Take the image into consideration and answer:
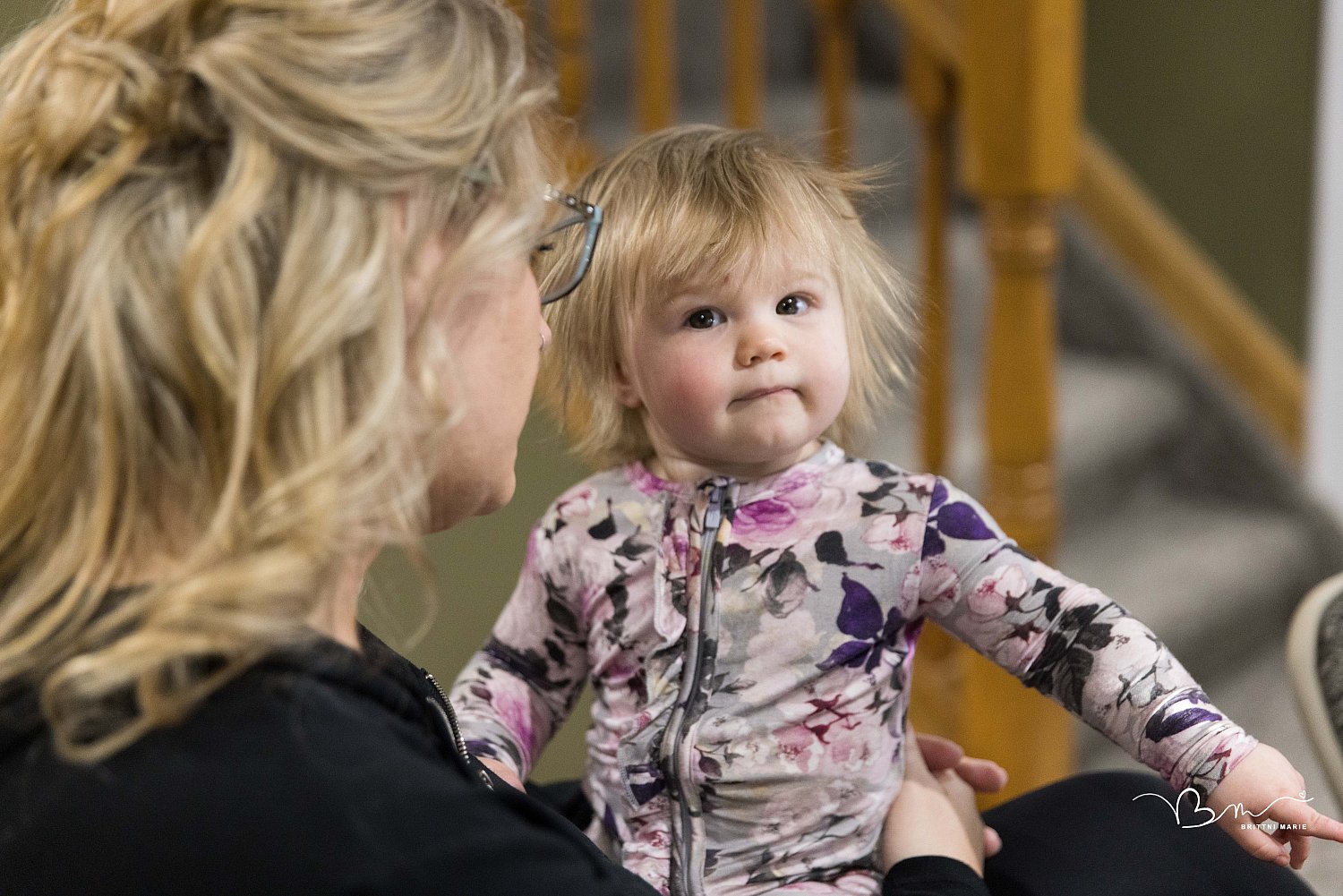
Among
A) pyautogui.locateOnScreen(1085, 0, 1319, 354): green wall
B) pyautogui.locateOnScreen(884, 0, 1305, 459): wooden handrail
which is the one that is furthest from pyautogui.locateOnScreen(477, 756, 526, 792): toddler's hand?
pyautogui.locateOnScreen(1085, 0, 1319, 354): green wall

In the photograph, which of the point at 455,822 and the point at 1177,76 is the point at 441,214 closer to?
the point at 455,822

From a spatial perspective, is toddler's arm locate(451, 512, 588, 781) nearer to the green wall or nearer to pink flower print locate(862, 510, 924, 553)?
pink flower print locate(862, 510, 924, 553)

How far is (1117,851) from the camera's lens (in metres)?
1.01

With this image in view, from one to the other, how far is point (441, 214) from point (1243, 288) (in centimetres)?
276

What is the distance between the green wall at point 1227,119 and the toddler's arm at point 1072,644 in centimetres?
230

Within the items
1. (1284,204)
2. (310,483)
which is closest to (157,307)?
(310,483)

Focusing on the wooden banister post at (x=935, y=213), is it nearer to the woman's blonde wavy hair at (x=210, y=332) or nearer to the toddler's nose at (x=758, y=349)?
the toddler's nose at (x=758, y=349)

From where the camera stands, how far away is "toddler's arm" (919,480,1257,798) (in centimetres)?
90

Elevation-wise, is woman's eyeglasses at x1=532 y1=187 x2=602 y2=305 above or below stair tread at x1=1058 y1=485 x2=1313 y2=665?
above

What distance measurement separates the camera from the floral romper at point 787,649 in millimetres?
995

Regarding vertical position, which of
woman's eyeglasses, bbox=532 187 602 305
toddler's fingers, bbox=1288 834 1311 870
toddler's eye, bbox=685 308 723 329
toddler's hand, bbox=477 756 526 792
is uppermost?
woman's eyeglasses, bbox=532 187 602 305

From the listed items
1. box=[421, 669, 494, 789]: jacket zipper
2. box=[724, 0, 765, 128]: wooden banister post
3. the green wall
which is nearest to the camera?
box=[421, 669, 494, 789]: jacket zipper

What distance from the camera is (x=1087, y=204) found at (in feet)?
10.7

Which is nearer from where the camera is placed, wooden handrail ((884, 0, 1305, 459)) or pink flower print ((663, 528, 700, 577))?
pink flower print ((663, 528, 700, 577))
